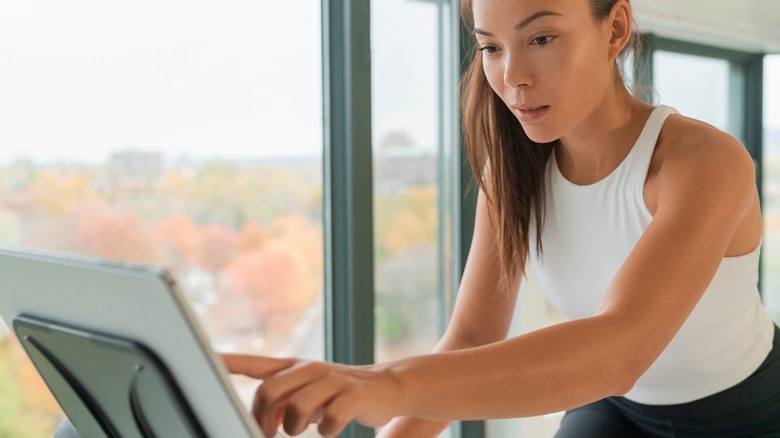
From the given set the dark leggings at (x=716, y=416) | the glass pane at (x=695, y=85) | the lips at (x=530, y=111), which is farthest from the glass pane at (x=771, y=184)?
the lips at (x=530, y=111)

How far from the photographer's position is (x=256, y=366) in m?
0.86

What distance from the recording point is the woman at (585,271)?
0.90m

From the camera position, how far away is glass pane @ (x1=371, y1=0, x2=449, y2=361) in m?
2.43

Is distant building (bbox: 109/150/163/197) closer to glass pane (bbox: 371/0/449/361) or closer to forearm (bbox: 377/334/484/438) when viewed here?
glass pane (bbox: 371/0/449/361)

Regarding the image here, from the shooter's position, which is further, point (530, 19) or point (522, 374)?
point (530, 19)

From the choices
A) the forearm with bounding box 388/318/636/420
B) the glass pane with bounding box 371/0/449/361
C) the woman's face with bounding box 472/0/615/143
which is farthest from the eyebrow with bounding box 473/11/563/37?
the glass pane with bounding box 371/0/449/361

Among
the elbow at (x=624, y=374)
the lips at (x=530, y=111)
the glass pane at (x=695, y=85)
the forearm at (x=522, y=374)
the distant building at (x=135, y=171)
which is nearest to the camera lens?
the forearm at (x=522, y=374)

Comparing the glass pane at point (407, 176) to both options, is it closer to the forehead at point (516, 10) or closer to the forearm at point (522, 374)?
the forehead at point (516, 10)

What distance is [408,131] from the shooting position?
2.53 meters

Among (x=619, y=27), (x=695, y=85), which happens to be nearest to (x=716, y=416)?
(x=619, y=27)

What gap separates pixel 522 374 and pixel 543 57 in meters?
0.52

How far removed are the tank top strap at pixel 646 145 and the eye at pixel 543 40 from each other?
0.24 metres

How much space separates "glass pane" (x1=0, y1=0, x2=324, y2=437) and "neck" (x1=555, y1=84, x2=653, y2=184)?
747mm

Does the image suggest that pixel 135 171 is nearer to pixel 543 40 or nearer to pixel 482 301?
pixel 482 301
